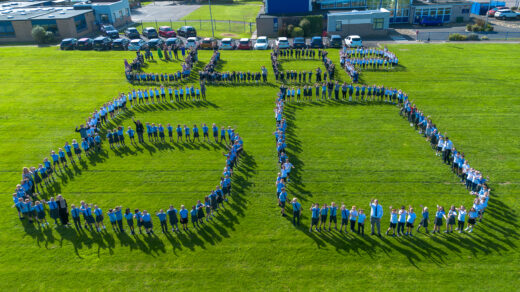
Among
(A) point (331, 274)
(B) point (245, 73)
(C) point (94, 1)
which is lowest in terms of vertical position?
(A) point (331, 274)

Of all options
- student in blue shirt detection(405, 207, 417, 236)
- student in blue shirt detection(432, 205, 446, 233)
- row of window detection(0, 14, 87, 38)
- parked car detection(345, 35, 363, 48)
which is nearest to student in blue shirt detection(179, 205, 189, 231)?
student in blue shirt detection(405, 207, 417, 236)

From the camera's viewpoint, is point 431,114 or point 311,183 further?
point 431,114

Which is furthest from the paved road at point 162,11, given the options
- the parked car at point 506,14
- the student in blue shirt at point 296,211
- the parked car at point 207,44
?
the student in blue shirt at point 296,211

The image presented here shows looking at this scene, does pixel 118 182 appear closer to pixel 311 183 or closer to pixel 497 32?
pixel 311 183

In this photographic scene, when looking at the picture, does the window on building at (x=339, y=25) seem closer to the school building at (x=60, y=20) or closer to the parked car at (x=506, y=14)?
the parked car at (x=506, y=14)

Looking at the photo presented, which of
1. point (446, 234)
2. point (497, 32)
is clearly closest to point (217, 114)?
point (446, 234)

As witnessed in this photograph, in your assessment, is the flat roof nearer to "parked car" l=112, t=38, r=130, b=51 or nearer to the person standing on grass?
"parked car" l=112, t=38, r=130, b=51

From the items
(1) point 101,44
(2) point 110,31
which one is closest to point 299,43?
(1) point 101,44
